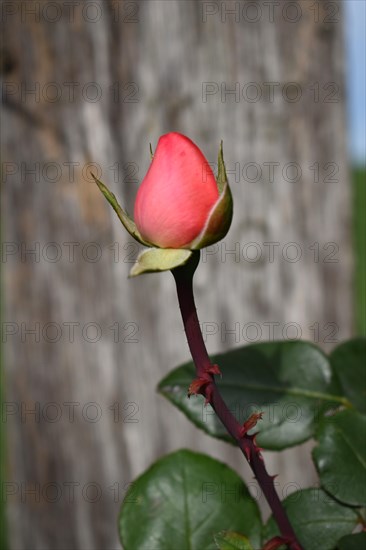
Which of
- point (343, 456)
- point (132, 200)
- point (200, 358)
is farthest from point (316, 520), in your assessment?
point (132, 200)

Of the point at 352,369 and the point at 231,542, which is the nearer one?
the point at 231,542

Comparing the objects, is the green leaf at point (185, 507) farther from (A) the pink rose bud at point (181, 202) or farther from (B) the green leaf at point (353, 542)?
(A) the pink rose bud at point (181, 202)

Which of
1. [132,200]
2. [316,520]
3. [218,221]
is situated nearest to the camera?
[218,221]

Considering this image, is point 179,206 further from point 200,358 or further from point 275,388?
point 275,388

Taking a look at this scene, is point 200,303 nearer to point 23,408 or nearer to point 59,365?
point 59,365

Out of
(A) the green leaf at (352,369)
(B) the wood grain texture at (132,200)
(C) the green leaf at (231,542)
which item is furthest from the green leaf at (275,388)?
(B) the wood grain texture at (132,200)

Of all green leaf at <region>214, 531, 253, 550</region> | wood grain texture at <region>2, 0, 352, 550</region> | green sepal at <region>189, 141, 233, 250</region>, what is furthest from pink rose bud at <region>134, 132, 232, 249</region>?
wood grain texture at <region>2, 0, 352, 550</region>

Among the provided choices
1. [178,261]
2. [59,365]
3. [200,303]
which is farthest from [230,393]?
[59,365]
